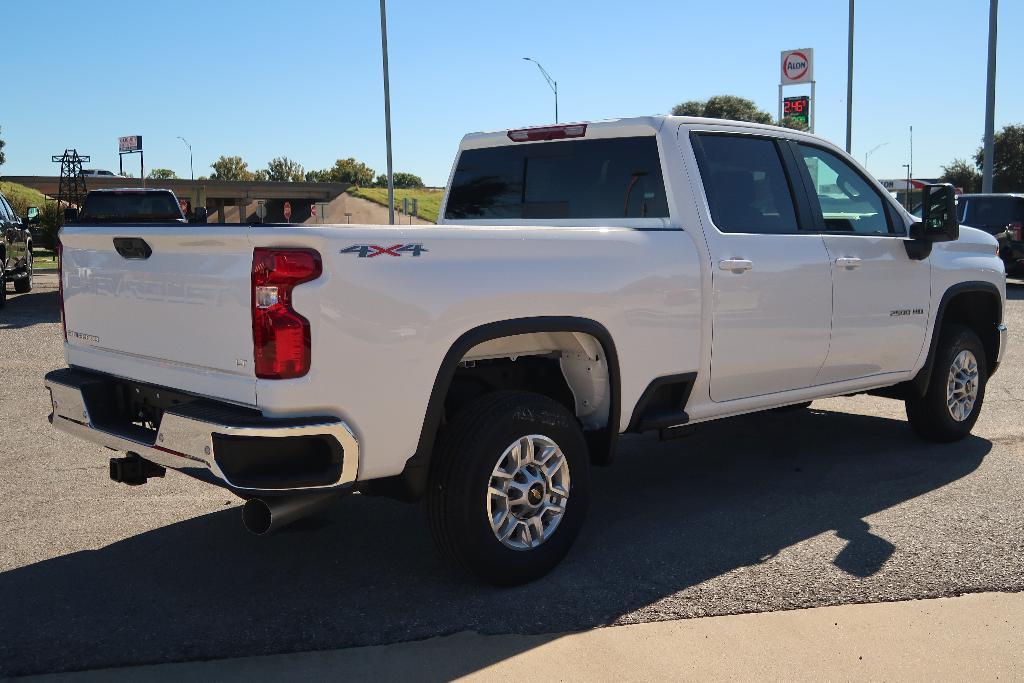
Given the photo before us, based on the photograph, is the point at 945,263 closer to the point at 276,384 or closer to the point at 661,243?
the point at 661,243

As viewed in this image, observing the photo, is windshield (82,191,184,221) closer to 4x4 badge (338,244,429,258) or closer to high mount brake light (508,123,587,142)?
high mount brake light (508,123,587,142)

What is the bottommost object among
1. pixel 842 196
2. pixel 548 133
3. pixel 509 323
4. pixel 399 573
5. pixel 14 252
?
pixel 399 573

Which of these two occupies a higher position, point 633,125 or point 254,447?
point 633,125

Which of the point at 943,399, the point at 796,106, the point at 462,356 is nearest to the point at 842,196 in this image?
the point at 943,399

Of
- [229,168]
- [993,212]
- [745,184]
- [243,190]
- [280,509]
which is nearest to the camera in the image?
[280,509]

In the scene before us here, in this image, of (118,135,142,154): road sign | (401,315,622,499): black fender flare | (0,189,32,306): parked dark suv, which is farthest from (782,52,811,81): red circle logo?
(118,135,142,154): road sign

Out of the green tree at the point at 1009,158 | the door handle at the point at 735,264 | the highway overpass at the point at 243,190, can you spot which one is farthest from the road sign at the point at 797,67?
the highway overpass at the point at 243,190

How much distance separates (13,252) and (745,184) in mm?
15188

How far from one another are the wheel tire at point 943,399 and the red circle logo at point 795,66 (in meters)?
46.7

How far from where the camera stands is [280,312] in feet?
11.7

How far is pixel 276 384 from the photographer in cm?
358

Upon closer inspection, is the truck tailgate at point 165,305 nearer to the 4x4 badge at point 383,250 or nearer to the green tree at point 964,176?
the 4x4 badge at point 383,250

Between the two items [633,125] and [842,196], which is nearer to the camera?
[633,125]

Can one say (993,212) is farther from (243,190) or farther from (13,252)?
(243,190)
